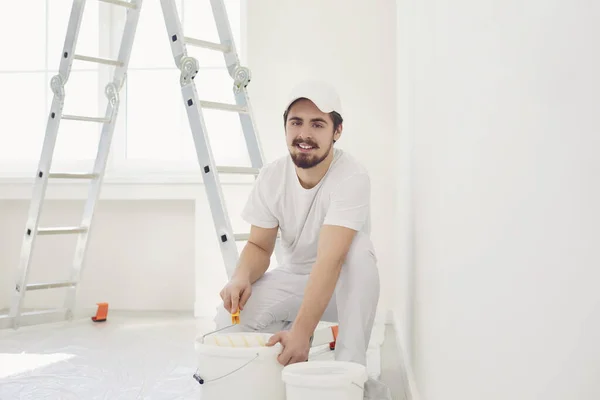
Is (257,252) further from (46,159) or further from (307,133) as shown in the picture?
(46,159)

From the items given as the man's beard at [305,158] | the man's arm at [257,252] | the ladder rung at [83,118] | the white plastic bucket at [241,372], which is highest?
the ladder rung at [83,118]

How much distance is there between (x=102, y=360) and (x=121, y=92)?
198cm

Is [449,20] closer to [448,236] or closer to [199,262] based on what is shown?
[448,236]

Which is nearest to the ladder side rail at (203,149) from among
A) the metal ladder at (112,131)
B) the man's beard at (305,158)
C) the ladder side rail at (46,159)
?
the metal ladder at (112,131)

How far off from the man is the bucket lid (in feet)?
0.56

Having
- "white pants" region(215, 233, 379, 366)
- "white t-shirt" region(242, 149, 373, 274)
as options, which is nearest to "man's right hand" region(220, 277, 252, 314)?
"white pants" region(215, 233, 379, 366)

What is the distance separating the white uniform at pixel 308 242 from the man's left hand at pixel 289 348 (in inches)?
13.4

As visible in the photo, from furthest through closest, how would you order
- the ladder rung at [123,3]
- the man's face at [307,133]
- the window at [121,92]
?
the window at [121,92] < the ladder rung at [123,3] < the man's face at [307,133]

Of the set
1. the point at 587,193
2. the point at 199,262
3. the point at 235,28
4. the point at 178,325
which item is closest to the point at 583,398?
the point at 587,193

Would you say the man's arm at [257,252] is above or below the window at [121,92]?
below

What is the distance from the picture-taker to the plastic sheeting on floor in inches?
88.5

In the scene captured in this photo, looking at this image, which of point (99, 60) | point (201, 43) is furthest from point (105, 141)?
point (201, 43)

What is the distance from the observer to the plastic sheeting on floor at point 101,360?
225 cm

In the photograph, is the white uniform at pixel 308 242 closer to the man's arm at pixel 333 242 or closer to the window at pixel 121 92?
the man's arm at pixel 333 242
